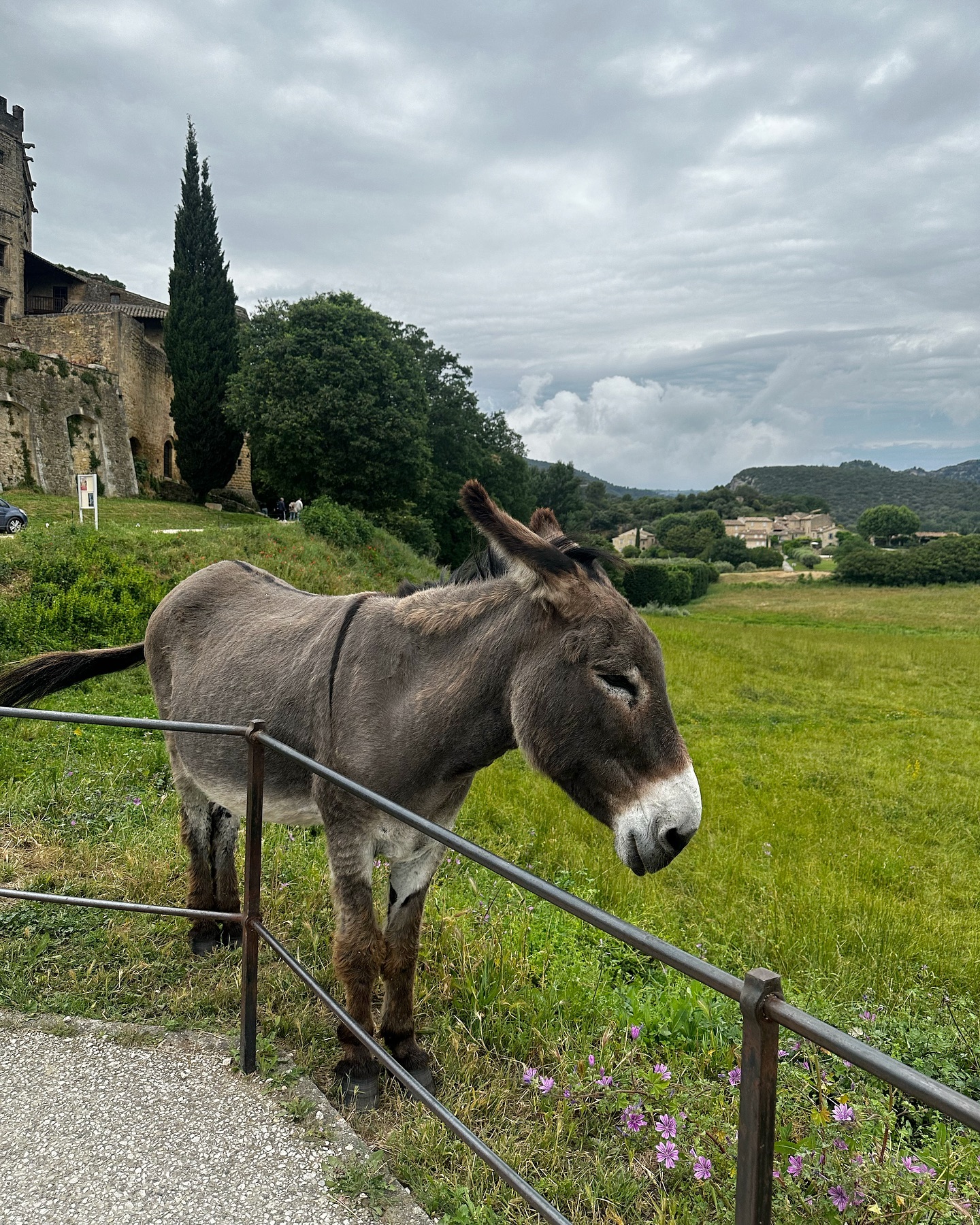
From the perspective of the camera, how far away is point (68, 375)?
25750 mm

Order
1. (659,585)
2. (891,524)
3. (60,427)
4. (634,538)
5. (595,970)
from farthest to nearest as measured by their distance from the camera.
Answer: (891,524) → (634,538) → (659,585) → (60,427) → (595,970)

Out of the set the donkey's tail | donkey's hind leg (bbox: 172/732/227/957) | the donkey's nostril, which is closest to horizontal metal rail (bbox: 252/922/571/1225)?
the donkey's nostril

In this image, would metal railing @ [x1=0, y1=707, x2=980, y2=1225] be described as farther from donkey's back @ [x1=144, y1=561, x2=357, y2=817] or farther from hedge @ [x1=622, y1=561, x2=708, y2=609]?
hedge @ [x1=622, y1=561, x2=708, y2=609]

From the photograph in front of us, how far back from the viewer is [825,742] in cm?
1318

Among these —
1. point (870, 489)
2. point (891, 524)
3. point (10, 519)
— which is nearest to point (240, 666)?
point (10, 519)

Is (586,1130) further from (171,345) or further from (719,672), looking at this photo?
(171,345)

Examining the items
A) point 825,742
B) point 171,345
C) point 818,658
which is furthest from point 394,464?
point 825,742

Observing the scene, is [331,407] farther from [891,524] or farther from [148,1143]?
[891,524]

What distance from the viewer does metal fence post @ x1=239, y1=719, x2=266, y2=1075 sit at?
2482 mm

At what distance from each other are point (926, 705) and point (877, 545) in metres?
79.7

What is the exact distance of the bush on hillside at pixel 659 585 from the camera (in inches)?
1684

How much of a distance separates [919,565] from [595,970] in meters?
55.2

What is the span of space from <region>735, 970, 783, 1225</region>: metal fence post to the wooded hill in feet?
430

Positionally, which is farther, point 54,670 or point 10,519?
point 10,519
